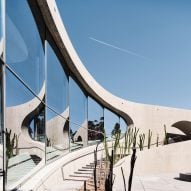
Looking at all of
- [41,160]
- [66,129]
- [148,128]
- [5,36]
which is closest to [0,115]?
[5,36]

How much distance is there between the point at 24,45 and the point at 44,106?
2.49 metres

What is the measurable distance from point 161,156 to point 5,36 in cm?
1268

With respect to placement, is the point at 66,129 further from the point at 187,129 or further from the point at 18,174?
the point at 187,129

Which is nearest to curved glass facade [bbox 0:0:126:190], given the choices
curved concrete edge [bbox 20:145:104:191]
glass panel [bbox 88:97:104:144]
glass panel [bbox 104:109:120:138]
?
curved concrete edge [bbox 20:145:104:191]

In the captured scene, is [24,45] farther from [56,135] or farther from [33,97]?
[56,135]

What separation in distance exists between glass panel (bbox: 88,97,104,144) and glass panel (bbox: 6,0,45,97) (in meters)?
9.73

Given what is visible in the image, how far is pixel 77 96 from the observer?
606 inches

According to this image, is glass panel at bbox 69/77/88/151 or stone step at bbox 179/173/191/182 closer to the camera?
stone step at bbox 179/173/191/182

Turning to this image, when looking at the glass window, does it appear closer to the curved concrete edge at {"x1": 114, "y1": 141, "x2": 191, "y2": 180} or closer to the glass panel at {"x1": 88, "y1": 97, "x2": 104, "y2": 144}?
the glass panel at {"x1": 88, "y1": 97, "x2": 104, "y2": 144}

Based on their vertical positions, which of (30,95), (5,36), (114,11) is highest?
(114,11)

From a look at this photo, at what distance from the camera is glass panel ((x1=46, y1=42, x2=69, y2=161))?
30.8ft

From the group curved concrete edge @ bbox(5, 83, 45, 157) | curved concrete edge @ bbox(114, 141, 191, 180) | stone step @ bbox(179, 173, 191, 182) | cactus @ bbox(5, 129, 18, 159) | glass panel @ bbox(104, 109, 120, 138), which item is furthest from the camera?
glass panel @ bbox(104, 109, 120, 138)

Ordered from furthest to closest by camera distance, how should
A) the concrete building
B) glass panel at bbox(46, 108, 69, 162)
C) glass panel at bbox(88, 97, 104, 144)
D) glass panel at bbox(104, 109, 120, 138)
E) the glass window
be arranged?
the glass window → glass panel at bbox(104, 109, 120, 138) → glass panel at bbox(88, 97, 104, 144) → glass panel at bbox(46, 108, 69, 162) → the concrete building

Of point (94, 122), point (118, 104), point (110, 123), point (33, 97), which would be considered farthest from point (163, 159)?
point (33, 97)
